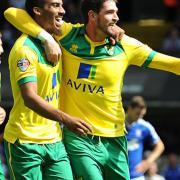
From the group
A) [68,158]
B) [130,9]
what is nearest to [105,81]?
[68,158]

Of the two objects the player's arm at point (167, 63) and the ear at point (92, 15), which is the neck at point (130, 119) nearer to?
the player's arm at point (167, 63)

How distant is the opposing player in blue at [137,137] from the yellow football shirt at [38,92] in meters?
3.38

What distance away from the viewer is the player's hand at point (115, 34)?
7.20 metres

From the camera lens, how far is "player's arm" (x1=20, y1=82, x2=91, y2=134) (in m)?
6.42

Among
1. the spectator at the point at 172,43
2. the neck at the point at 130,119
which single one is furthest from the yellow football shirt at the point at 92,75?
the spectator at the point at 172,43

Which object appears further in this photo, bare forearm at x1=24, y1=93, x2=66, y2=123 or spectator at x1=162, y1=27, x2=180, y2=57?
spectator at x1=162, y1=27, x2=180, y2=57

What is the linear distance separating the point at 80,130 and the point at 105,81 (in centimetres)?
91

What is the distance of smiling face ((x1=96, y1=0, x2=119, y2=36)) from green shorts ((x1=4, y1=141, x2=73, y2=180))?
3.66 feet

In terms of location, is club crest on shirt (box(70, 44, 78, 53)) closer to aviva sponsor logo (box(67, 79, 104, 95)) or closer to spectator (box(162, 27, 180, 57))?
aviva sponsor logo (box(67, 79, 104, 95))

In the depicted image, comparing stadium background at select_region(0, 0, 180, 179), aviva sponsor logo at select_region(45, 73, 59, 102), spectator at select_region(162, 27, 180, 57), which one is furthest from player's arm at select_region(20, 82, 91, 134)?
spectator at select_region(162, 27, 180, 57)

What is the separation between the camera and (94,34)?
7.30 metres

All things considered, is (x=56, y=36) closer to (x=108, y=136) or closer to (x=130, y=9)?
(x=108, y=136)

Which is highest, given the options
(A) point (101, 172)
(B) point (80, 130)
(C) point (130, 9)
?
(B) point (80, 130)

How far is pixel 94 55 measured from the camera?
7242 mm
